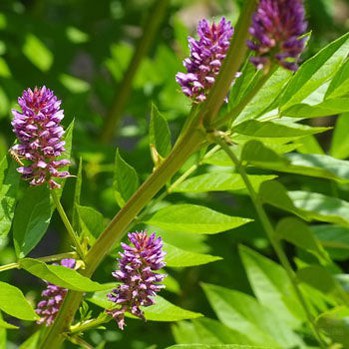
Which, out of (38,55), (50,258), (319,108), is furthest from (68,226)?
(38,55)

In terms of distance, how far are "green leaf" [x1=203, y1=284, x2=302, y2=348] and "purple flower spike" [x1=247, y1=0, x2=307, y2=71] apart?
63cm

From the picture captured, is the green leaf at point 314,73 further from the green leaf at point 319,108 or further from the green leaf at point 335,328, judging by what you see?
the green leaf at point 335,328

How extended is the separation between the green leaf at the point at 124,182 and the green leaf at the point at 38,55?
3.49ft

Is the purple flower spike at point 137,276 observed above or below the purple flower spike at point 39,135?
below

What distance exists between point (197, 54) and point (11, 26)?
1106mm

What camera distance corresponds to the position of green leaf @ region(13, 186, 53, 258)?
835 mm

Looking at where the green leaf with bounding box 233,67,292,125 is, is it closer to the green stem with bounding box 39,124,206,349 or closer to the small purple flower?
the green stem with bounding box 39,124,206,349

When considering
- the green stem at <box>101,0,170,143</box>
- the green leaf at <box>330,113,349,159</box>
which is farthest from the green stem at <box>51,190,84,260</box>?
the green stem at <box>101,0,170,143</box>

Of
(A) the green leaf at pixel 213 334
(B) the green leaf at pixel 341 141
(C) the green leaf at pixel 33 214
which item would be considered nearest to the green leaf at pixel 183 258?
(C) the green leaf at pixel 33 214

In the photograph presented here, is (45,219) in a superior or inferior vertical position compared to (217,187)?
inferior

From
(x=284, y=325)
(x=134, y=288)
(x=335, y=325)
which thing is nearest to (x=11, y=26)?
(x=284, y=325)

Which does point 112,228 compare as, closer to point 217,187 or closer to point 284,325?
point 217,187

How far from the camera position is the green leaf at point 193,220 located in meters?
0.86

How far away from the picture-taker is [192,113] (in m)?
0.79
